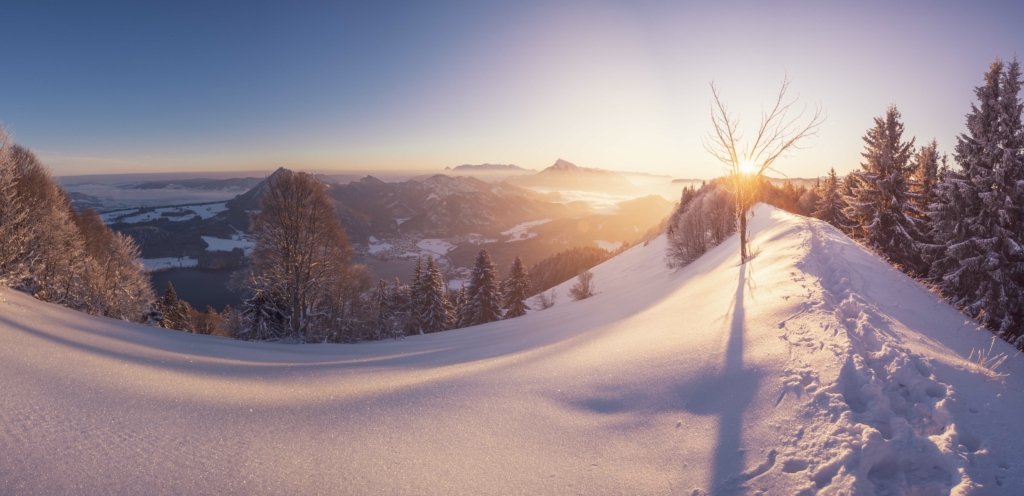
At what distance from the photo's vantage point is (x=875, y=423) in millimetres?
3094

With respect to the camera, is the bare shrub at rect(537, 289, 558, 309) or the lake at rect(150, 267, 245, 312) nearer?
the bare shrub at rect(537, 289, 558, 309)

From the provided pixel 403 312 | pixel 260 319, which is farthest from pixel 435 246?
pixel 260 319

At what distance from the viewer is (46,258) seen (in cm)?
1304

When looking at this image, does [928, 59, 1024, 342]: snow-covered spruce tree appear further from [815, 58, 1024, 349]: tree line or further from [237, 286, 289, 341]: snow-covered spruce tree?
[237, 286, 289, 341]: snow-covered spruce tree

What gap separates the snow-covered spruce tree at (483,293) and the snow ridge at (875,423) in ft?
87.0

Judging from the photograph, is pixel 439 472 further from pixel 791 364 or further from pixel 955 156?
pixel 955 156

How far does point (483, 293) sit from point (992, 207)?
89.7 feet

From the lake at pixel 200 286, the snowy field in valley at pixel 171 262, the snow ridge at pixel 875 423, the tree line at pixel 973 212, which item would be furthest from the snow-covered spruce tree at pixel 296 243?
the snowy field in valley at pixel 171 262

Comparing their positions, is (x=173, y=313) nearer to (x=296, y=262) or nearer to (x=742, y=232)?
(x=296, y=262)

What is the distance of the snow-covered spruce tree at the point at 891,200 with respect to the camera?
19547 mm

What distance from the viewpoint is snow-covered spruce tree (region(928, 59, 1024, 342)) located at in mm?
13867

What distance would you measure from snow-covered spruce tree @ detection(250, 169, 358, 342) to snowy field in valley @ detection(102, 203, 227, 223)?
205361 mm

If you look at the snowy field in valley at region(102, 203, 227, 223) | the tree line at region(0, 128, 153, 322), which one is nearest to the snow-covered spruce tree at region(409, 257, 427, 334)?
the tree line at region(0, 128, 153, 322)

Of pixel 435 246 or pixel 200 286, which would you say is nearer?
pixel 200 286
